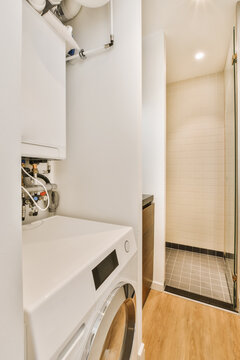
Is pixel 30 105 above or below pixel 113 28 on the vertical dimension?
below

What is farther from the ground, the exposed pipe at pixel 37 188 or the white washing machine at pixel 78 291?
the exposed pipe at pixel 37 188

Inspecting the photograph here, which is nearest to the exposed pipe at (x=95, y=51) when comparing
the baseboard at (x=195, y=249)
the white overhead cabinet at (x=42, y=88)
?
the white overhead cabinet at (x=42, y=88)

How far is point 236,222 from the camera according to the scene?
1.59 meters

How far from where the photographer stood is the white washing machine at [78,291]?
0.41 m

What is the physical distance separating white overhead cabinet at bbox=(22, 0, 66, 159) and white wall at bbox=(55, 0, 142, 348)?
195mm

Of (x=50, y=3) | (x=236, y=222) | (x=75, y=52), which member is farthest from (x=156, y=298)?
(x=50, y=3)

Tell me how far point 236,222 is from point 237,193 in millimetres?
267

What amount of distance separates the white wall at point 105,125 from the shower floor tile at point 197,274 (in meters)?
1.11

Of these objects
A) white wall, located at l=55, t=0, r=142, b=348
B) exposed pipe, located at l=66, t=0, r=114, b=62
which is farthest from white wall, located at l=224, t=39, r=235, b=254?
exposed pipe, located at l=66, t=0, r=114, b=62

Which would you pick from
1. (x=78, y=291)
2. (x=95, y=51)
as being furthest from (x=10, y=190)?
(x=95, y=51)

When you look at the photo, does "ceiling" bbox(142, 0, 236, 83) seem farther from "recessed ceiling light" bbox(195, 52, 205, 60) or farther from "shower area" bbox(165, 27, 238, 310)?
"shower area" bbox(165, 27, 238, 310)

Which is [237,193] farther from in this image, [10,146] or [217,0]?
[10,146]

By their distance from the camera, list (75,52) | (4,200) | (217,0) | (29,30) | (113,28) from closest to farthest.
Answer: (4,200), (29,30), (113,28), (75,52), (217,0)

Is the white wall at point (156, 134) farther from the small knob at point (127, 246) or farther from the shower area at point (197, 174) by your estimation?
the small knob at point (127, 246)
